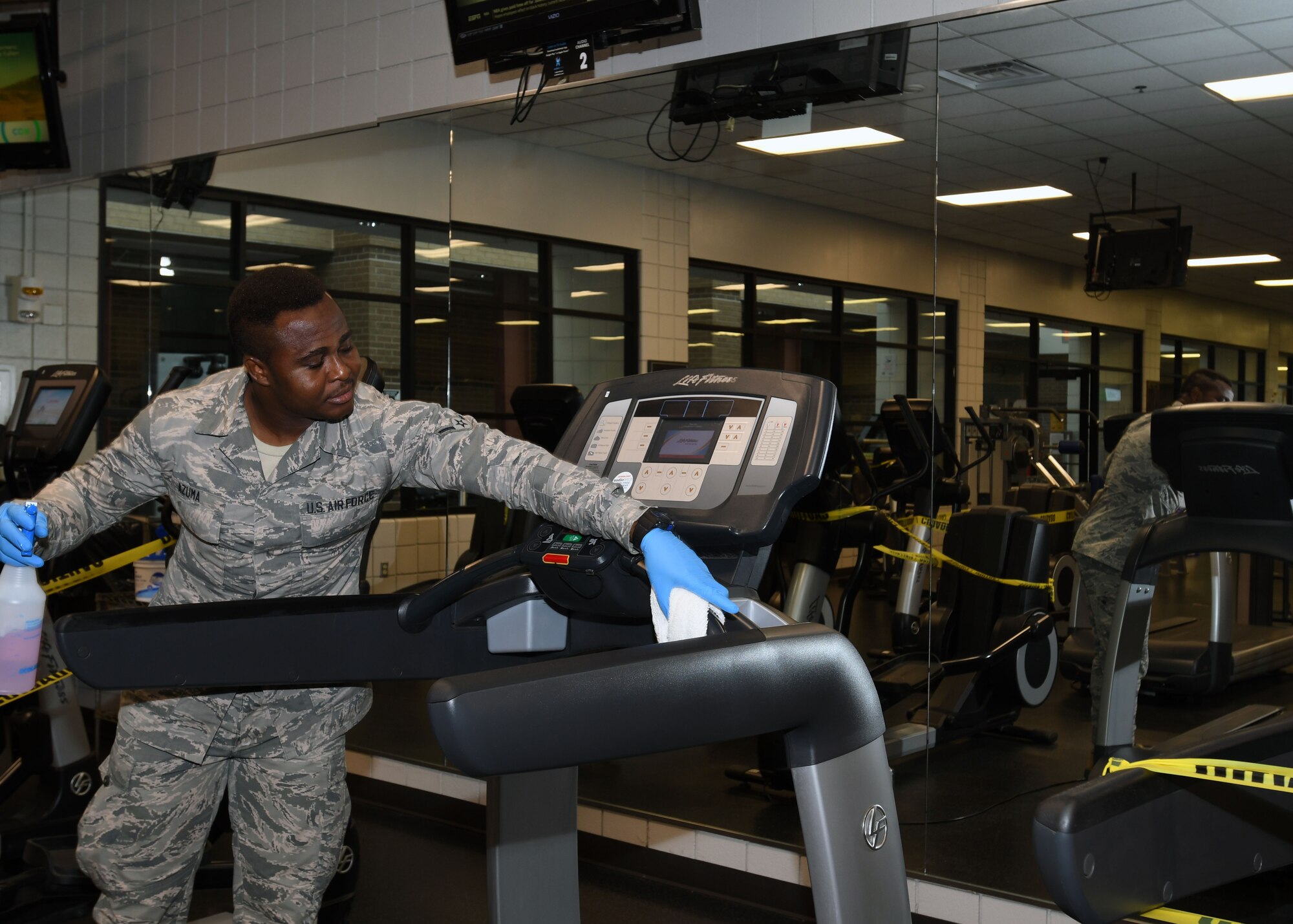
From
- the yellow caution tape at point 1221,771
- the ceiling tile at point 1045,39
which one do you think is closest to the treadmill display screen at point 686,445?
the yellow caution tape at point 1221,771

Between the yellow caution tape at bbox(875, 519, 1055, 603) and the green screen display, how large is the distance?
4.11m

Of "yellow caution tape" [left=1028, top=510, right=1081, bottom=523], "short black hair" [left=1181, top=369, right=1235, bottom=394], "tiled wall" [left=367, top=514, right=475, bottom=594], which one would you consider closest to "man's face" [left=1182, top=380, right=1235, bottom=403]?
"short black hair" [left=1181, top=369, right=1235, bottom=394]

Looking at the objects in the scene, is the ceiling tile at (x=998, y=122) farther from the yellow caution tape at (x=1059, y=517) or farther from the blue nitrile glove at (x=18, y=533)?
the blue nitrile glove at (x=18, y=533)

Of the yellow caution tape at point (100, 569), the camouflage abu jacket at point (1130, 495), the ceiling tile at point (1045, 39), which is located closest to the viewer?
the ceiling tile at point (1045, 39)

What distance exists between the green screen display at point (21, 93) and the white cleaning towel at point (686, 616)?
481cm

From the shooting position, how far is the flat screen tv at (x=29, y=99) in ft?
15.9

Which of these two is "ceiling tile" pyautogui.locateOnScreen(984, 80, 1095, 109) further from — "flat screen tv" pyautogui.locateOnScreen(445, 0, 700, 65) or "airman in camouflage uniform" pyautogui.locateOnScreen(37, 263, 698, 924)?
"airman in camouflage uniform" pyautogui.locateOnScreen(37, 263, 698, 924)

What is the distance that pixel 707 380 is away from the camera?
6.24 feet

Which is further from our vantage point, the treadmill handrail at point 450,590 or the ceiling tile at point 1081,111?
the ceiling tile at point 1081,111

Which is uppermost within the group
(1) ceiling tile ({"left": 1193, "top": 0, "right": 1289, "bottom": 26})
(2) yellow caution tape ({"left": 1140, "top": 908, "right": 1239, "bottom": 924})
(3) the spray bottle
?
(1) ceiling tile ({"left": 1193, "top": 0, "right": 1289, "bottom": 26})

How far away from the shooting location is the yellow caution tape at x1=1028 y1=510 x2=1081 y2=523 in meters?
2.96

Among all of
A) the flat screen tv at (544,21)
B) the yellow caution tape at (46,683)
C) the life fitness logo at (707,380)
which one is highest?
the flat screen tv at (544,21)

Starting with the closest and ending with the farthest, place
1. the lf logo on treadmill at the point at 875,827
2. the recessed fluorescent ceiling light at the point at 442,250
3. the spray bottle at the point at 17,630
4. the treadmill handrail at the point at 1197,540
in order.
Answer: the lf logo on treadmill at the point at 875,827
the spray bottle at the point at 17,630
the treadmill handrail at the point at 1197,540
the recessed fluorescent ceiling light at the point at 442,250

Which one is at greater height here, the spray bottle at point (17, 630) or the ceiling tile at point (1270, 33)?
the ceiling tile at point (1270, 33)
